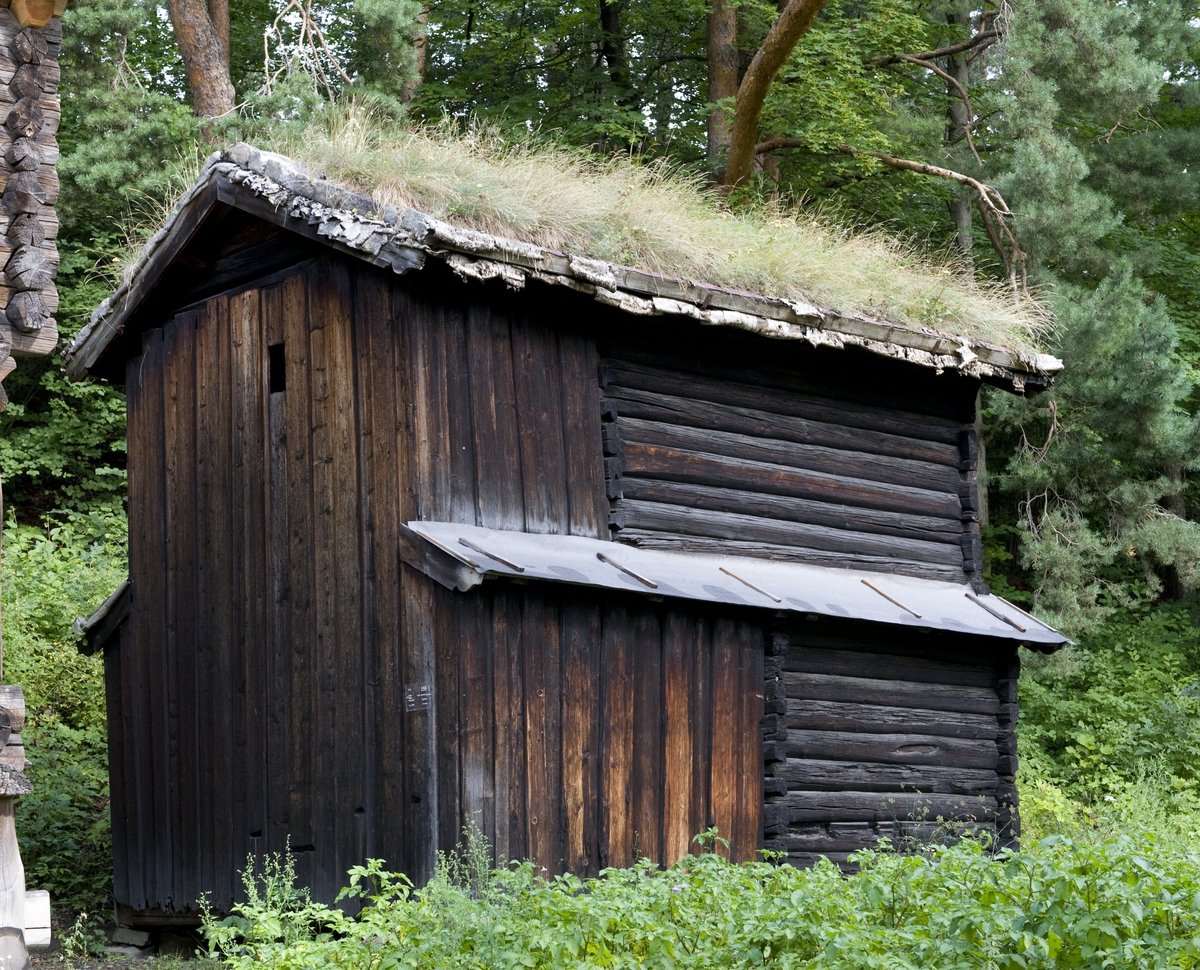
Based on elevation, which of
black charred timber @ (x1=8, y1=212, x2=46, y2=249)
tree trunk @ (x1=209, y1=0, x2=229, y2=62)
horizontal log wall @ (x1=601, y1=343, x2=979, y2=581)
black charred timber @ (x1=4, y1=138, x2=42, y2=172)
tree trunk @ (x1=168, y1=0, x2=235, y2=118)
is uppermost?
→ tree trunk @ (x1=209, y1=0, x2=229, y2=62)

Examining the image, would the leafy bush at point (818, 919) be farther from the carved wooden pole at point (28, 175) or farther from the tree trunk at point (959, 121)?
the tree trunk at point (959, 121)

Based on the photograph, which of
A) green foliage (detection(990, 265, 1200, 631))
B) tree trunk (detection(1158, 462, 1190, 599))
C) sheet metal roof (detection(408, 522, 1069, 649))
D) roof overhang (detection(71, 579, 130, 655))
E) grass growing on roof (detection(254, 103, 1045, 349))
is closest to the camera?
sheet metal roof (detection(408, 522, 1069, 649))

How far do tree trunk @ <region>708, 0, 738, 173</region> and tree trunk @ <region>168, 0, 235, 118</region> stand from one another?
6199 millimetres

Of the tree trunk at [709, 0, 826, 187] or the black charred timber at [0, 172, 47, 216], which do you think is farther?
the tree trunk at [709, 0, 826, 187]

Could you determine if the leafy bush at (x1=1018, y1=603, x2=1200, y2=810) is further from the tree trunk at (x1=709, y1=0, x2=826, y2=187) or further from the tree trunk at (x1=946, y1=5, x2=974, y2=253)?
the tree trunk at (x1=709, y1=0, x2=826, y2=187)

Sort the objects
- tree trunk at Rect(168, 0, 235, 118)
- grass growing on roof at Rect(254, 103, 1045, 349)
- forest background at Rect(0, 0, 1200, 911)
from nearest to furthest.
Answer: grass growing on roof at Rect(254, 103, 1045, 349) → forest background at Rect(0, 0, 1200, 911) → tree trunk at Rect(168, 0, 235, 118)

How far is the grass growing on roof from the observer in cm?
857

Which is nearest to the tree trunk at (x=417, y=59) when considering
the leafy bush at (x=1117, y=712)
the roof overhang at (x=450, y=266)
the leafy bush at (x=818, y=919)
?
the roof overhang at (x=450, y=266)

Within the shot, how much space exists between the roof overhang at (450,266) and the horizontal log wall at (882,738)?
211 cm

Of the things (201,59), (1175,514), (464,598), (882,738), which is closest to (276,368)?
(464,598)

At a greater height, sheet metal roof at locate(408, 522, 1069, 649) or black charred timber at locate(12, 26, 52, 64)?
black charred timber at locate(12, 26, 52, 64)

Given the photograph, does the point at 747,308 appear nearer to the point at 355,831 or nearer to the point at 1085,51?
the point at 355,831

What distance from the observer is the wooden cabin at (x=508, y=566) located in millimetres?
8023

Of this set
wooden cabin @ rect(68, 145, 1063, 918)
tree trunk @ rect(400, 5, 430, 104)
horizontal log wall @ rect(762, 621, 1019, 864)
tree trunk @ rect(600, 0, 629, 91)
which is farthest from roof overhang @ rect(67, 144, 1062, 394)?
tree trunk @ rect(600, 0, 629, 91)
